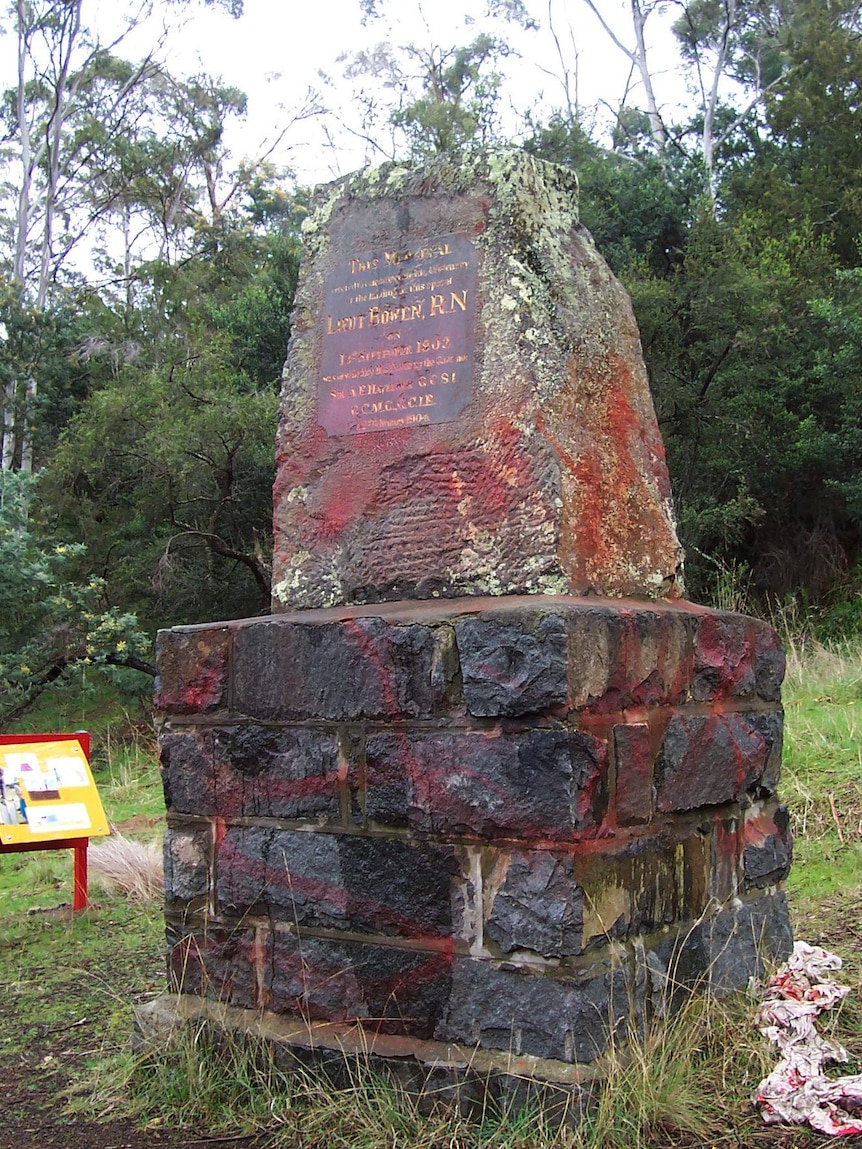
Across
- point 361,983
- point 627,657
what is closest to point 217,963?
point 361,983

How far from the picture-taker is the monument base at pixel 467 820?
254 cm

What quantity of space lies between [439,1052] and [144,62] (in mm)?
22900

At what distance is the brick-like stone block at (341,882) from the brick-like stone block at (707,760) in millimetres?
589

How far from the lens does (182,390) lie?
13.7 meters

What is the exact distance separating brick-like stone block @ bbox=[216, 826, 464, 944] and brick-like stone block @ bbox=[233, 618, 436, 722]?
318mm

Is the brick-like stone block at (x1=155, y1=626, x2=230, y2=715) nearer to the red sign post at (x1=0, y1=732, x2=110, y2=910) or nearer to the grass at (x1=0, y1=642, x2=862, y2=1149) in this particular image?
the grass at (x1=0, y1=642, x2=862, y2=1149)

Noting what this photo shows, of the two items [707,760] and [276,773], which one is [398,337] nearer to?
[276,773]

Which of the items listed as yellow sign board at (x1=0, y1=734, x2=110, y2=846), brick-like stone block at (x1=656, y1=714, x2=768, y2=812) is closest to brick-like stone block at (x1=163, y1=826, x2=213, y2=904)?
brick-like stone block at (x1=656, y1=714, x2=768, y2=812)

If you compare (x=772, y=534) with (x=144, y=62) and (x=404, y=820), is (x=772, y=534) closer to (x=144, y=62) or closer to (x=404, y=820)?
(x=404, y=820)

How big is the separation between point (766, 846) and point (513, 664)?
1254 mm

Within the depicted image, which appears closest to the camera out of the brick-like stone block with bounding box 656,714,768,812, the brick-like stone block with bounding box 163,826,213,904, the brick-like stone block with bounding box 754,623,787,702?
the brick-like stone block with bounding box 656,714,768,812

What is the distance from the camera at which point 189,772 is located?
3.16 metres

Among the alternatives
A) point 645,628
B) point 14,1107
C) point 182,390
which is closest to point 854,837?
point 645,628

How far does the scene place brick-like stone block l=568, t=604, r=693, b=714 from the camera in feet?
8.43
